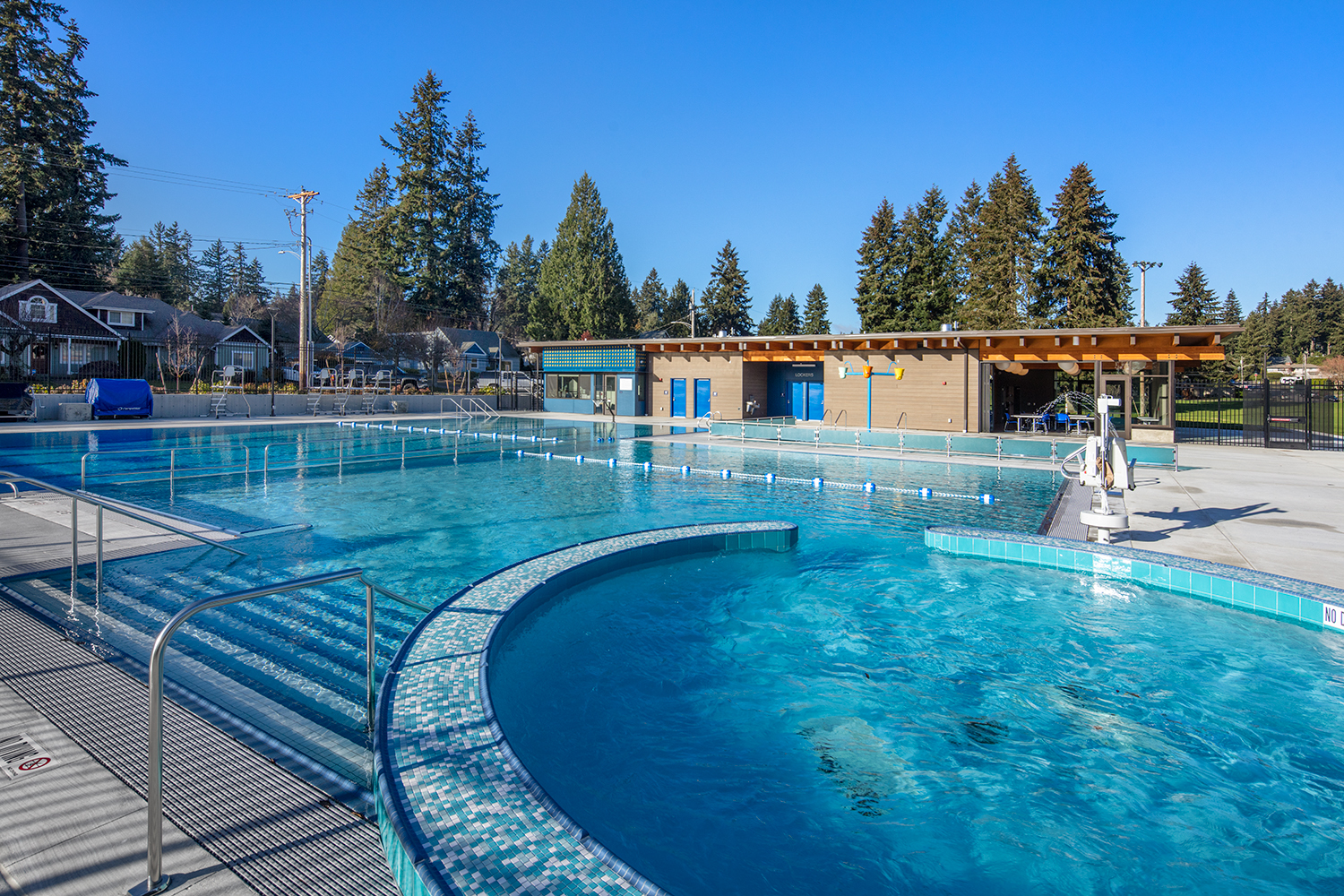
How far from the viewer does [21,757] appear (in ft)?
10.8

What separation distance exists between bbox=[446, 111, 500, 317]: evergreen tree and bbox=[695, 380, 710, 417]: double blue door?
2912 centimetres

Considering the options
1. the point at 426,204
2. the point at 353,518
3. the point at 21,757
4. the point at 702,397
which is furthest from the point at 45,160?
the point at 21,757

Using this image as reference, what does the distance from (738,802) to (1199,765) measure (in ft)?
9.70

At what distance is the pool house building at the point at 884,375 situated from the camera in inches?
932

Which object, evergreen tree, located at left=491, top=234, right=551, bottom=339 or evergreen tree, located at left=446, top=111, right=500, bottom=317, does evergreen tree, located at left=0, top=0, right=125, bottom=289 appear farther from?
evergreen tree, located at left=491, top=234, right=551, bottom=339

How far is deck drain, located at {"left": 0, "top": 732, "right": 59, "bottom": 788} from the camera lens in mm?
3154

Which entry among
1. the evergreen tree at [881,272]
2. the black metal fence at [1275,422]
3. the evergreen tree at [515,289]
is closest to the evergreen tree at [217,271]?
the evergreen tree at [515,289]

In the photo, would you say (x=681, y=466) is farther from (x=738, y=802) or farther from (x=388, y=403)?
(x=388, y=403)

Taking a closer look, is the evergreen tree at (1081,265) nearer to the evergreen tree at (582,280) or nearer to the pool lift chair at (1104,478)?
the evergreen tree at (582,280)

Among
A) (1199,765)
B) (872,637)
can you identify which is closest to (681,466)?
(872,637)

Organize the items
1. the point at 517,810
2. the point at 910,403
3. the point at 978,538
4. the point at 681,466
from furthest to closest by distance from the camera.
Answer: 1. the point at 910,403
2. the point at 681,466
3. the point at 978,538
4. the point at 517,810

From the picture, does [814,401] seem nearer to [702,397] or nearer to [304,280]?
[702,397]

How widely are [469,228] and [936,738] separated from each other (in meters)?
58.9

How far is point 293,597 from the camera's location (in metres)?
6.91
